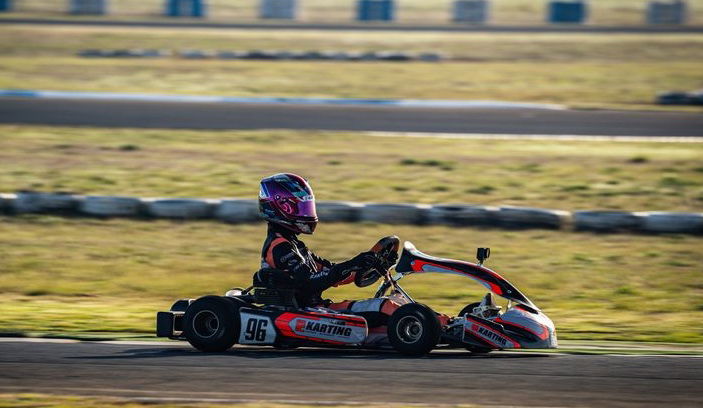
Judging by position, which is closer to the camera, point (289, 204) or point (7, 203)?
point (289, 204)

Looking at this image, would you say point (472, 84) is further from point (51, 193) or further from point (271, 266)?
point (271, 266)

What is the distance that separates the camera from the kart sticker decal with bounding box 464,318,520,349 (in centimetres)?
820

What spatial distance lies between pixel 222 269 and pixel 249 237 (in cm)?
156

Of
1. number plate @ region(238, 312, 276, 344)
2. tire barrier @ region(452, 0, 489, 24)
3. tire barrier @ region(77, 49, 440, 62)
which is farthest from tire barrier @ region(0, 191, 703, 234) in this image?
tire barrier @ region(452, 0, 489, 24)

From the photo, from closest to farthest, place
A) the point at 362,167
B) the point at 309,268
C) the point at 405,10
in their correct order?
the point at 309,268 < the point at 362,167 < the point at 405,10

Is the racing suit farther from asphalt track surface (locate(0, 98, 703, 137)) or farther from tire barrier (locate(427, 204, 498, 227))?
asphalt track surface (locate(0, 98, 703, 137))

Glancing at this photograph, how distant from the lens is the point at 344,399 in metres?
7.11

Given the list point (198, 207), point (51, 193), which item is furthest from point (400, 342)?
point (51, 193)

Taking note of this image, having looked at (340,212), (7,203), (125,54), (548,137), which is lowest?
(7,203)

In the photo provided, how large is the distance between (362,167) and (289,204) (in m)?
9.74

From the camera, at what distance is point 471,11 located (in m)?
53.7

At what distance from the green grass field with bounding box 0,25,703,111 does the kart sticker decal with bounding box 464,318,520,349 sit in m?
19.1

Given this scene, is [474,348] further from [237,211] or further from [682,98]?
[682,98]

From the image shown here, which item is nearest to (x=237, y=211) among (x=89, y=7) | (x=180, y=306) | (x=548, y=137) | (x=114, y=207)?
(x=114, y=207)
